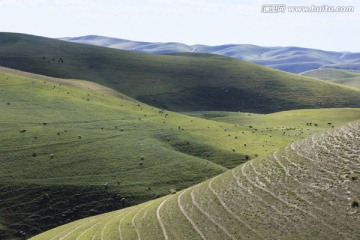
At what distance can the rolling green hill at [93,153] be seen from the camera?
5559 cm

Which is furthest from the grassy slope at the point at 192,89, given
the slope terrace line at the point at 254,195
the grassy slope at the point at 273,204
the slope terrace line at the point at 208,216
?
the slope terrace line at the point at 208,216

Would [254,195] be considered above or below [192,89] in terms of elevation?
above

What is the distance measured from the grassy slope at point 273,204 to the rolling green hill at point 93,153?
1370 cm

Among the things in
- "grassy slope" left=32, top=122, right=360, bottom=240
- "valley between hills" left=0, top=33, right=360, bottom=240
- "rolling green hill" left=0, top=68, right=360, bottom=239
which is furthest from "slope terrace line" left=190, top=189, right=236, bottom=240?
"rolling green hill" left=0, top=68, right=360, bottom=239

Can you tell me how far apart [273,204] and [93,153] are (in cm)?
4196

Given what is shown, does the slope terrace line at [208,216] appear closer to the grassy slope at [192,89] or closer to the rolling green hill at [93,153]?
the rolling green hill at [93,153]

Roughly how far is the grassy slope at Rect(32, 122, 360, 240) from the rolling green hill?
1370cm

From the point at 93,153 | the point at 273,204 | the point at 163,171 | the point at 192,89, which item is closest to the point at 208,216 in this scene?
the point at 273,204

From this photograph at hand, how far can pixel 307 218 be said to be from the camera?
95.8 ft

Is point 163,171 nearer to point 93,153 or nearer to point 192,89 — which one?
point 93,153

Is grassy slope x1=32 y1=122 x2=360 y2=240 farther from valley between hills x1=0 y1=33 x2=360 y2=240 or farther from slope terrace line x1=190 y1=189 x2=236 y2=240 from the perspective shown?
valley between hills x1=0 y1=33 x2=360 y2=240

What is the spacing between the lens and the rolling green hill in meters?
55.6

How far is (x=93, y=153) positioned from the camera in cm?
6875

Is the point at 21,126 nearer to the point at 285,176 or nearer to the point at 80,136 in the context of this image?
the point at 80,136
